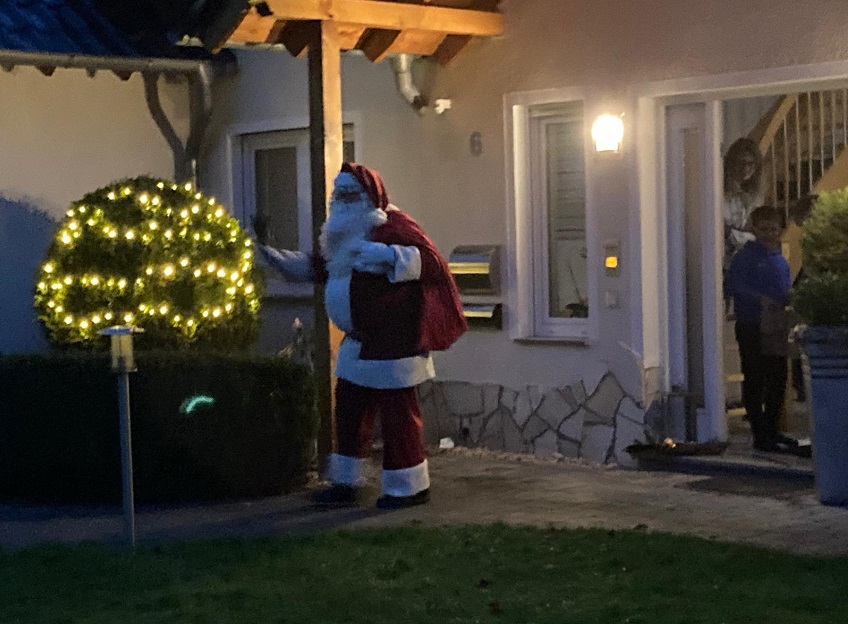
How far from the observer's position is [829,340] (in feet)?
26.9

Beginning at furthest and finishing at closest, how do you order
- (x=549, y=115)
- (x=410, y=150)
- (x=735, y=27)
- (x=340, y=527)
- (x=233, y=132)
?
(x=233, y=132) → (x=410, y=150) → (x=549, y=115) → (x=735, y=27) → (x=340, y=527)

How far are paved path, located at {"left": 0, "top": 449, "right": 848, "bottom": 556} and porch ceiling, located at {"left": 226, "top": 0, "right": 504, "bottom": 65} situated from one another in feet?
9.62

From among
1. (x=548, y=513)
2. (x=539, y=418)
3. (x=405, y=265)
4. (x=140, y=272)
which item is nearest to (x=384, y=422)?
(x=405, y=265)

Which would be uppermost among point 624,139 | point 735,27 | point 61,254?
point 735,27

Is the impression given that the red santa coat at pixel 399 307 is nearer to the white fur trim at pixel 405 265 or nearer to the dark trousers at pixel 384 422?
the white fur trim at pixel 405 265

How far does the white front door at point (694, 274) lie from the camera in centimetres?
969

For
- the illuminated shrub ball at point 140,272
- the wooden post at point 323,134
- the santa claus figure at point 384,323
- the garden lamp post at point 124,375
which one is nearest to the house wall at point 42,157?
the illuminated shrub ball at point 140,272

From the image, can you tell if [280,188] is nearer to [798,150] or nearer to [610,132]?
[610,132]

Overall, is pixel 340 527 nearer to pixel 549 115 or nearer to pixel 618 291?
pixel 618 291

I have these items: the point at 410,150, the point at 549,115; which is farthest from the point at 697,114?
the point at 410,150

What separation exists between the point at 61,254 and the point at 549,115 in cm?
350

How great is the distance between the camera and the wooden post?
30.6 ft

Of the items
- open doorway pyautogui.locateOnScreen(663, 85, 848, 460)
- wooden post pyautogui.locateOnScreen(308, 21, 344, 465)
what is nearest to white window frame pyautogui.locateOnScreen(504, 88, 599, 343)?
open doorway pyautogui.locateOnScreen(663, 85, 848, 460)

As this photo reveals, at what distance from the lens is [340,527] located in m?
8.11
